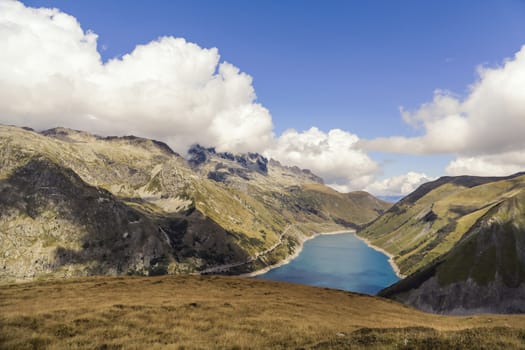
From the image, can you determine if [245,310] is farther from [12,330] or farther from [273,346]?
[12,330]

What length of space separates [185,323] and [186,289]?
28.8 meters

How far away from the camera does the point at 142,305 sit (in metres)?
33.6

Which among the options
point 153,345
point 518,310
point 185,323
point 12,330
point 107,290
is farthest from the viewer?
point 518,310

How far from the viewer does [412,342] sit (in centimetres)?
1750

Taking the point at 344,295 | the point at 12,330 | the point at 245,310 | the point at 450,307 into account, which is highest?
the point at 12,330

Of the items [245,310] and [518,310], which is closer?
[245,310]

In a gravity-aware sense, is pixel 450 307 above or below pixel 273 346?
below

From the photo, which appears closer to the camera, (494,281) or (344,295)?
(344,295)

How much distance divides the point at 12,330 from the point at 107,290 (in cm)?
3032

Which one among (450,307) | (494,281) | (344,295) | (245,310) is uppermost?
(245,310)

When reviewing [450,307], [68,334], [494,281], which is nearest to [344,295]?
[68,334]

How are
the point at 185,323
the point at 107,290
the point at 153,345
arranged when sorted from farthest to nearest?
the point at 107,290
the point at 185,323
the point at 153,345

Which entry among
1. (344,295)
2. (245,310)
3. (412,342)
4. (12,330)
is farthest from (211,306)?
(344,295)

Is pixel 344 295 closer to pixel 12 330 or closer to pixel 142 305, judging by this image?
pixel 142 305
